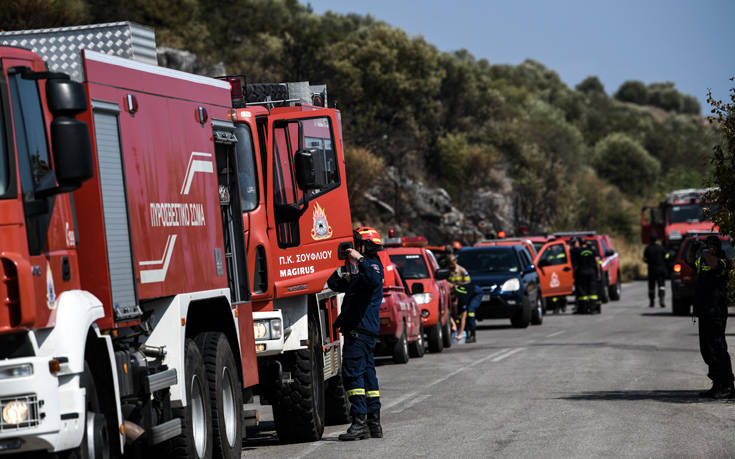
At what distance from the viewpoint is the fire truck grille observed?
20.6 feet

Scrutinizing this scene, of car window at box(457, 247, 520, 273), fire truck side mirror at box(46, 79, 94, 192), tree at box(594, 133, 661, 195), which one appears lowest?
car window at box(457, 247, 520, 273)

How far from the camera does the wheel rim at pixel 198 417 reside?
892 cm

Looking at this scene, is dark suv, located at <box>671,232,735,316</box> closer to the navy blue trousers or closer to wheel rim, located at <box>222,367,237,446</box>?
the navy blue trousers

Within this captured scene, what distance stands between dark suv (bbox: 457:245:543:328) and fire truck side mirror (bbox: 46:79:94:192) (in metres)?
21.4

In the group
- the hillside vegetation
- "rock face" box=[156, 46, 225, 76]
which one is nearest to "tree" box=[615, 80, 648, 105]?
the hillside vegetation

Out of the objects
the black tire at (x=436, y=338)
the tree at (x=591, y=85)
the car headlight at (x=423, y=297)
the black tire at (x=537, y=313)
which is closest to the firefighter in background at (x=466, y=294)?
the black tire at (x=436, y=338)

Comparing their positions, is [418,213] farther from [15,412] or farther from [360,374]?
[15,412]

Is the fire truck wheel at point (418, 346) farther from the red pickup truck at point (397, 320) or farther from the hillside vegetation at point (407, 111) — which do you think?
the hillside vegetation at point (407, 111)

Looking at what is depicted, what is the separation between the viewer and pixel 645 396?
14055 mm

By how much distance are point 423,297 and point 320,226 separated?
9.86 m

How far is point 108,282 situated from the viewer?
7473mm

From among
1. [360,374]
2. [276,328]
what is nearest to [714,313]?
[360,374]

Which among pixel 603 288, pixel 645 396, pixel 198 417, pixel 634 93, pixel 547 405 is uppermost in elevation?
pixel 634 93

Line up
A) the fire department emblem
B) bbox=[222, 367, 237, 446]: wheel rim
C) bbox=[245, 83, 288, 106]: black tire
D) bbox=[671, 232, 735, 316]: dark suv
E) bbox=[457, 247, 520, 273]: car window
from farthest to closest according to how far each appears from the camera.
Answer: bbox=[457, 247, 520, 273]: car window < bbox=[671, 232, 735, 316]: dark suv < bbox=[245, 83, 288, 106]: black tire < the fire department emblem < bbox=[222, 367, 237, 446]: wheel rim
